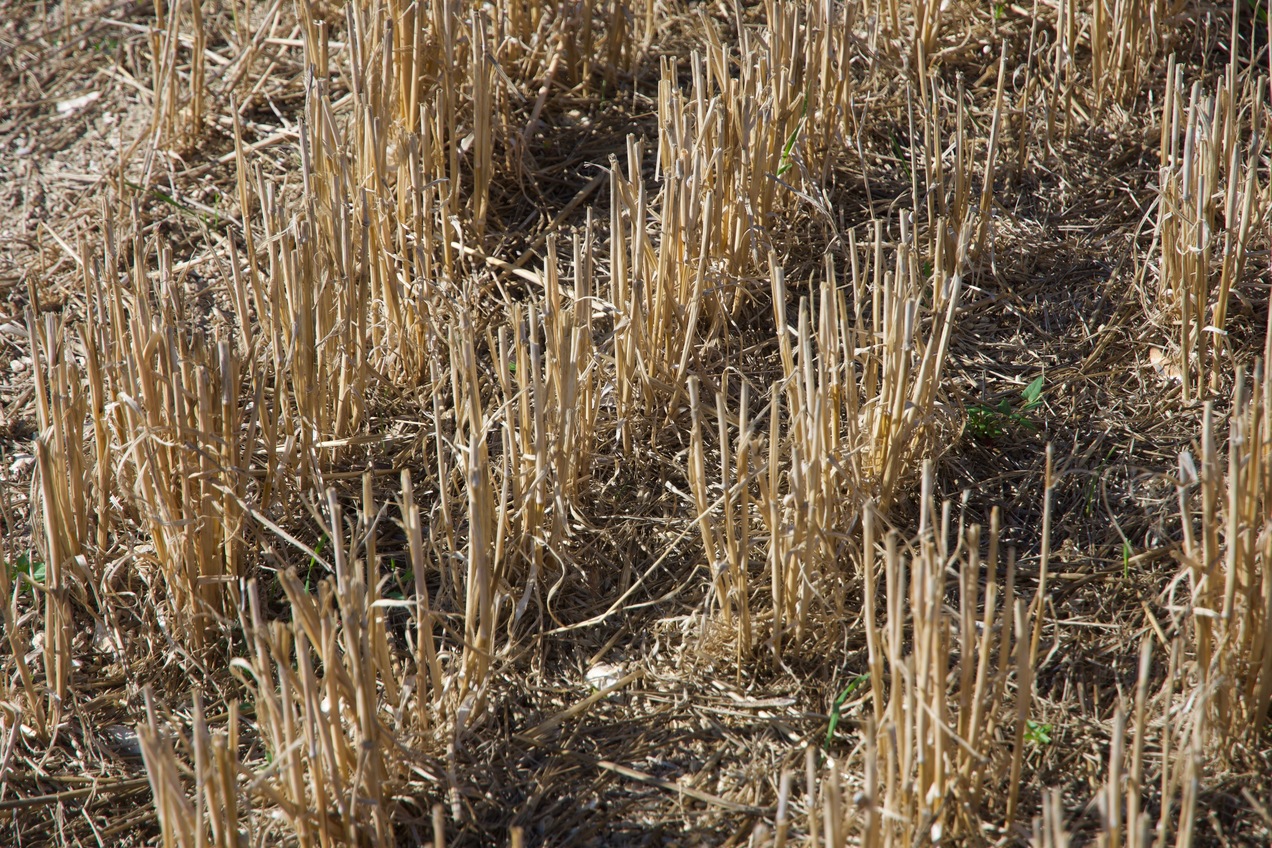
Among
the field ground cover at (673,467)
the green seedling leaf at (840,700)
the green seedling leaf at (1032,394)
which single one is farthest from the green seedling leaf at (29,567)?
the green seedling leaf at (1032,394)

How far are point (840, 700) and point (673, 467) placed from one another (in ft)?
1.89

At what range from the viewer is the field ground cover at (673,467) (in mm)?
1479

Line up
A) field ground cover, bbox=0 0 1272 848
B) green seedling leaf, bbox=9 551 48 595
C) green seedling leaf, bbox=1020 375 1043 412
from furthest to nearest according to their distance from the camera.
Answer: green seedling leaf, bbox=1020 375 1043 412 → green seedling leaf, bbox=9 551 48 595 → field ground cover, bbox=0 0 1272 848

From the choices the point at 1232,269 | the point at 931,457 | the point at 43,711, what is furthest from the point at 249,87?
the point at 1232,269

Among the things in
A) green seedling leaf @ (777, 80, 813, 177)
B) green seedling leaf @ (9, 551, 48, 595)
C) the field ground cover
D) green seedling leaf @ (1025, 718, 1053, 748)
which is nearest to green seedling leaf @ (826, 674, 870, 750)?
the field ground cover

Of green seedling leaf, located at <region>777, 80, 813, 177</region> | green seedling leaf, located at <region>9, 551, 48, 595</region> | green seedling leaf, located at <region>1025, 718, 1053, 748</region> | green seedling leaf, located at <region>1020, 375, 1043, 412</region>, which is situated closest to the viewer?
green seedling leaf, located at <region>1025, 718, 1053, 748</region>

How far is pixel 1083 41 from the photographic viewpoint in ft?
9.32

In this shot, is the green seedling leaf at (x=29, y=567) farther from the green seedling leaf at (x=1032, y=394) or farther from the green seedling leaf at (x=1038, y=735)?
the green seedling leaf at (x=1032, y=394)

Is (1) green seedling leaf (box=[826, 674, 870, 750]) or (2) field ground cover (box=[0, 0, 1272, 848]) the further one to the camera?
(1) green seedling leaf (box=[826, 674, 870, 750])

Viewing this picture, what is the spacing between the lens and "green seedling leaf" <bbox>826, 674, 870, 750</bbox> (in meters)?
1.66

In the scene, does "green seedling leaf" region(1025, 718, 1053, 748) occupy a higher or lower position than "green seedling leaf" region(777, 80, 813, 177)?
lower

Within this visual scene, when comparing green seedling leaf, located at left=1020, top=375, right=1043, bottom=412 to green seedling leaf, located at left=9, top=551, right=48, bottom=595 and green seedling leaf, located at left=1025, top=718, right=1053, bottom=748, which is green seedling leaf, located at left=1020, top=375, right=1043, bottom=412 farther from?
green seedling leaf, located at left=9, top=551, right=48, bottom=595

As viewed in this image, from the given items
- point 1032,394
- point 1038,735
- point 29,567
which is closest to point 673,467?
point 1032,394

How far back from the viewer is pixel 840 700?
1.71 meters
